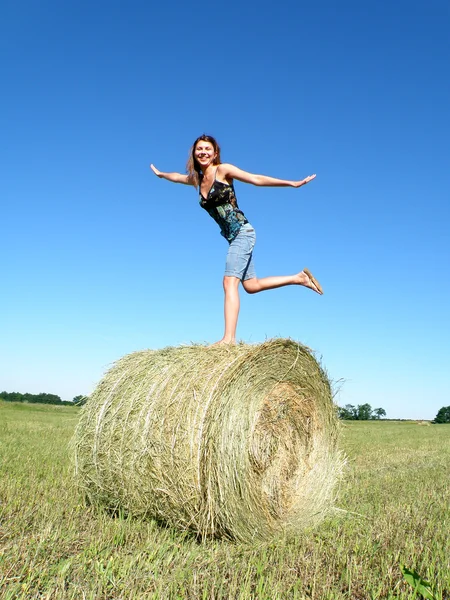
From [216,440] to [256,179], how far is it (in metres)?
Answer: 2.73

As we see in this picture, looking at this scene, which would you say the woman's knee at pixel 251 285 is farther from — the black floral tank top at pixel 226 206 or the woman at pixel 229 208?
the black floral tank top at pixel 226 206

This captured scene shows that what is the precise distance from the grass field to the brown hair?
3.41 meters

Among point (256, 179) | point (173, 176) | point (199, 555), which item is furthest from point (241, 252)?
point (199, 555)

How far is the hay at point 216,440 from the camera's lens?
431 centimetres

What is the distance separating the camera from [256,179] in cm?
575

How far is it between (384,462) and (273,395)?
586cm

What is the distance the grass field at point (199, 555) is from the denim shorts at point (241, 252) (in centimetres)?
252

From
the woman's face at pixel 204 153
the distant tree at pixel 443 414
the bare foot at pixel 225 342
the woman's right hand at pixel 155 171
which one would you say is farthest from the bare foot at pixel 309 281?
the distant tree at pixel 443 414

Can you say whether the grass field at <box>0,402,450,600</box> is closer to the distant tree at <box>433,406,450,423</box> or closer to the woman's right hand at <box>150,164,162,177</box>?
the woman's right hand at <box>150,164,162,177</box>

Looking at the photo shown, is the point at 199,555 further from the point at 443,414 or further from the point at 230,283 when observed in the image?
the point at 443,414

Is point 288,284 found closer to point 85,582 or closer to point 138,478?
point 138,478

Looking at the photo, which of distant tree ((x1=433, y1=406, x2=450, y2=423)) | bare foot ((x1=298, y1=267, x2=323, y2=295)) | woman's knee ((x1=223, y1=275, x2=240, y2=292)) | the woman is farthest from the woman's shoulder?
distant tree ((x1=433, y1=406, x2=450, y2=423))

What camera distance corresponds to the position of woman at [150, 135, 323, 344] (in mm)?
5719

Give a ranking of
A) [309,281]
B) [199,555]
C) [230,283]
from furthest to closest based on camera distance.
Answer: [309,281]
[230,283]
[199,555]
